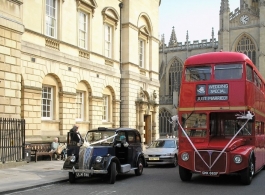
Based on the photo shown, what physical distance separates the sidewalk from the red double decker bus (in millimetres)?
4380

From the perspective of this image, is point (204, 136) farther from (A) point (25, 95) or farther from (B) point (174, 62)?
(B) point (174, 62)

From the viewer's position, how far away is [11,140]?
1540cm

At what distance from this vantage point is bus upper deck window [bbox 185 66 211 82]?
1321 cm

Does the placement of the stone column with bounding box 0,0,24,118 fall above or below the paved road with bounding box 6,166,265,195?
above

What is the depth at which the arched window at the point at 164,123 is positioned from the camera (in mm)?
61938

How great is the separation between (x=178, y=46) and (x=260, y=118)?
5728 centimetres

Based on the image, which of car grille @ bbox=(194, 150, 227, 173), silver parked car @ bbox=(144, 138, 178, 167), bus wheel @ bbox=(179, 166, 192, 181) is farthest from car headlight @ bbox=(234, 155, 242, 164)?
silver parked car @ bbox=(144, 138, 178, 167)

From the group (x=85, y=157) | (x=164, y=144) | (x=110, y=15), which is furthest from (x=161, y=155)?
(x=110, y=15)

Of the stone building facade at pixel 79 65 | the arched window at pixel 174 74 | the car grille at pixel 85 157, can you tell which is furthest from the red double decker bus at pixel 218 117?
the arched window at pixel 174 74

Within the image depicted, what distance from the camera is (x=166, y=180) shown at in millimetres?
13336

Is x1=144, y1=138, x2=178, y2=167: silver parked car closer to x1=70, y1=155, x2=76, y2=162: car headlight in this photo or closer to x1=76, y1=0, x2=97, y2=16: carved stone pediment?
x1=70, y1=155, x2=76, y2=162: car headlight

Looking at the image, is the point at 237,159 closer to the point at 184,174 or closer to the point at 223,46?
the point at 184,174

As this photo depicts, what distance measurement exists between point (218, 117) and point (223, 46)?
53715 mm

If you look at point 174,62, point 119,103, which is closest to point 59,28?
point 119,103
